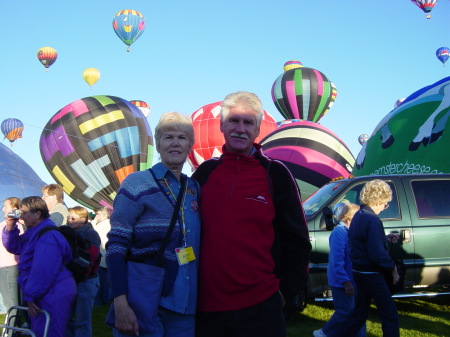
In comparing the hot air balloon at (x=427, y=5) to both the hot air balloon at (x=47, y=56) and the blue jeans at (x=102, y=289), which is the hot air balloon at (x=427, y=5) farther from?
the blue jeans at (x=102, y=289)

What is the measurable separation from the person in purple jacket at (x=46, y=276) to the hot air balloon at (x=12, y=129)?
3378 cm

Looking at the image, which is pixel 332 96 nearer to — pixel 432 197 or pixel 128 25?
pixel 128 25

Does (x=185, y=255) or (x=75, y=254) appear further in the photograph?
(x=75, y=254)

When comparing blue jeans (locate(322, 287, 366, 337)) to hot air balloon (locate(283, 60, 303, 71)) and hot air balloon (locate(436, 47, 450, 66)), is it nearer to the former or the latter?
hot air balloon (locate(283, 60, 303, 71))

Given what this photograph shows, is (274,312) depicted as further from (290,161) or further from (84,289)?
(290,161)

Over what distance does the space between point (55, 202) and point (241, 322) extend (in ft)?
14.0

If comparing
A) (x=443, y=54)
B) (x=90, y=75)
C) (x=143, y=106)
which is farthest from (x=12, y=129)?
(x=443, y=54)

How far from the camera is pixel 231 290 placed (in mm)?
2557

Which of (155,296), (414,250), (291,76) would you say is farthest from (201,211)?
(291,76)

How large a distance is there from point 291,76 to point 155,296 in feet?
85.9

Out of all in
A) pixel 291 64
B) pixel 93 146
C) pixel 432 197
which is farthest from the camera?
pixel 291 64

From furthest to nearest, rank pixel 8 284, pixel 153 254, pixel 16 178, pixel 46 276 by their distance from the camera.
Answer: pixel 16 178
pixel 8 284
pixel 46 276
pixel 153 254

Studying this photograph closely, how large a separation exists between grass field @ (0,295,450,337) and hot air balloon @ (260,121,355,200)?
19.7ft

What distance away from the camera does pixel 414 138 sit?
9.71 m
